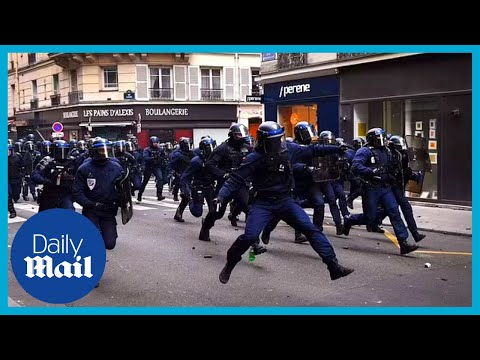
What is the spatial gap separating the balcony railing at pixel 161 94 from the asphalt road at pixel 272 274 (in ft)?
Result: 5.28

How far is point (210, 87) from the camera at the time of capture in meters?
7.47

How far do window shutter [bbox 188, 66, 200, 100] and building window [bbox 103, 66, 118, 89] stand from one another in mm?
717

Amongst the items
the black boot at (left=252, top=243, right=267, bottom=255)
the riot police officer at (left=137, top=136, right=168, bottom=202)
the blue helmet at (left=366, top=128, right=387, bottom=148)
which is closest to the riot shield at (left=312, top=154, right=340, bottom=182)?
the blue helmet at (left=366, top=128, right=387, bottom=148)

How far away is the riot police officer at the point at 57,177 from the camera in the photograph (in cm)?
721

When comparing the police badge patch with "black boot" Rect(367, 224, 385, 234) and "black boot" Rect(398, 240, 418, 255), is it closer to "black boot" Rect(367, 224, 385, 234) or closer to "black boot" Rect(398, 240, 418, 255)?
"black boot" Rect(398, 240, 418, 255)

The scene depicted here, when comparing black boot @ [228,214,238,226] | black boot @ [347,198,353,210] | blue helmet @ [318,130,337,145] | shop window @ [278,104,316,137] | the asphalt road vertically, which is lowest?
the asphalt road

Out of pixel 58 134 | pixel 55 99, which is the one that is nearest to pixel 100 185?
pixel 58 134

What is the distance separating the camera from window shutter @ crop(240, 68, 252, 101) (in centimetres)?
641

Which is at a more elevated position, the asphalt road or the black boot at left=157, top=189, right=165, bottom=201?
the black boot at left=157, top=189, right=165, bottom=201

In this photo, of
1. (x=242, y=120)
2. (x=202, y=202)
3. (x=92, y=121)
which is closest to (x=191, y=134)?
(x=242, y=120)

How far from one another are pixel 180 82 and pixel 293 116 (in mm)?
1496
